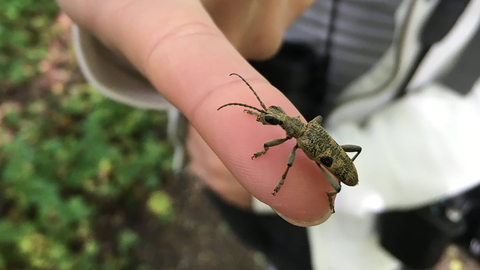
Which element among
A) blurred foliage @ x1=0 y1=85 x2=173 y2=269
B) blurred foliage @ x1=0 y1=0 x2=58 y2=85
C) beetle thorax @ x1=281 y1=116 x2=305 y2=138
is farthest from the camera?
blurred foliage @ x1=0 y1=0 x2=58 y2=85

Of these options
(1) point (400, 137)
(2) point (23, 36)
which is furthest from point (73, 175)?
(1) point (400, 137)

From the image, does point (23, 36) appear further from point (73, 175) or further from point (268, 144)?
point (268, 144)

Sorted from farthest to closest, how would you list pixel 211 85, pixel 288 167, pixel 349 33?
pixel 349 33 → pixel 288 167 → pixel 211 85

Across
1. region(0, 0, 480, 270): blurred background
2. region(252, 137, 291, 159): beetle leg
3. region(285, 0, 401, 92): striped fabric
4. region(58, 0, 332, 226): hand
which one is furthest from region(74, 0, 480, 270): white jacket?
region(0, 0, 480, 270): blurred background

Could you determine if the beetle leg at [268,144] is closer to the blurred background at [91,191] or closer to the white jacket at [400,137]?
the white jacket at [400,137]

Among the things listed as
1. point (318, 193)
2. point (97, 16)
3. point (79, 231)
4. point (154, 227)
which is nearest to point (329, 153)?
point (318, 193)

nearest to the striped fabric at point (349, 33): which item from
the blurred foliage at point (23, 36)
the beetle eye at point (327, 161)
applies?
the beetle eye at point (327, 161)

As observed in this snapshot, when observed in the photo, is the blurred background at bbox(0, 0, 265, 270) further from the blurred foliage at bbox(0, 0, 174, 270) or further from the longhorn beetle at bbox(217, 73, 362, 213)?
the longhorn beetle at bbox(217, 73, 362, 213)
